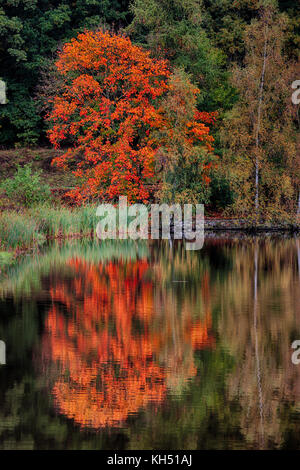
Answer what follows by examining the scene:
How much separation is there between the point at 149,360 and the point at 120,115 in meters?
31.0

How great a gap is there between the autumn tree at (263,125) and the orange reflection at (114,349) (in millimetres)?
22945

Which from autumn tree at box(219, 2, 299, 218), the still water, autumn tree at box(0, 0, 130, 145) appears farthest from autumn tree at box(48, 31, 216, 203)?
the still water

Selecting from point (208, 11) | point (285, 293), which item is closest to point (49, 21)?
point (208, 11)

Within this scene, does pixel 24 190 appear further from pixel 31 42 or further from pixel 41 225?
pixel 31 42

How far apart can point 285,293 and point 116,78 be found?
24.9 metres

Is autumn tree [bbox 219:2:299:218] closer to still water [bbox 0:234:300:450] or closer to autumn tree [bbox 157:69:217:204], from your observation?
autumn tree [bbox 157:69:217:204]

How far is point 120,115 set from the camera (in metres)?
40.6

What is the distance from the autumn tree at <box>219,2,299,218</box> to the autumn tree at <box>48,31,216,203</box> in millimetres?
2032

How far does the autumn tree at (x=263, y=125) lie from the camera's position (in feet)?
132

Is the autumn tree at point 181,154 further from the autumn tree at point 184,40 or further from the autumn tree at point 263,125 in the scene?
the autumn tree at point 184,40

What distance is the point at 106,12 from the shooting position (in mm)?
Result: 56688

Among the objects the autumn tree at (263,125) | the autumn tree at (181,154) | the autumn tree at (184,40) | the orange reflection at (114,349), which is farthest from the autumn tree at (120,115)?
the orange reflection at (114,349)
